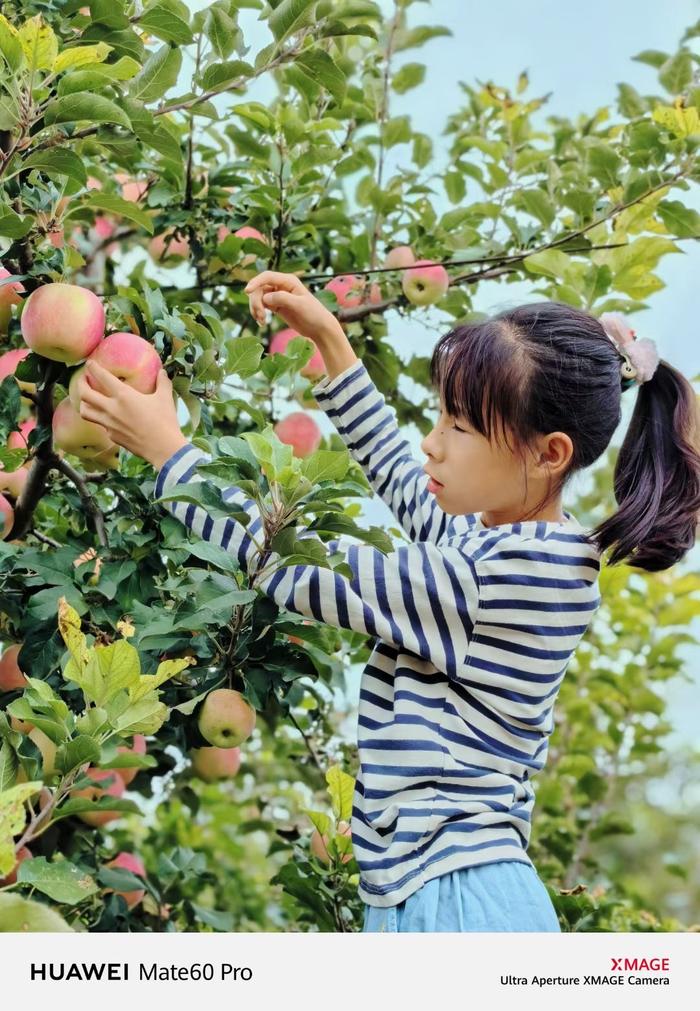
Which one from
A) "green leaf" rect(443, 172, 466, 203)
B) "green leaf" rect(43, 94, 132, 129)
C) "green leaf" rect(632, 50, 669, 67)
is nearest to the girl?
"green leaf" rect(43, 94, 132, 129)

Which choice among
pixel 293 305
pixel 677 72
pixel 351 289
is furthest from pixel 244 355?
pixel 677 72

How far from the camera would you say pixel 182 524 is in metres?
1.30

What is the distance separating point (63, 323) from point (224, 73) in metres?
0.41

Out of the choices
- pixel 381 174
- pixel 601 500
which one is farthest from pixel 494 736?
pixel 601 500

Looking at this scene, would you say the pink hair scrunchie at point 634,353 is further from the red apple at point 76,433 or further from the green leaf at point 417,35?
the green leaf at point 417,35

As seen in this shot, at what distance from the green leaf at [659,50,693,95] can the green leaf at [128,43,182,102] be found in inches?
40.8

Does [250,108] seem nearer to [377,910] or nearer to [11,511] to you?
[11,511]

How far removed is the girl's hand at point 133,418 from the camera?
1146 millimetres

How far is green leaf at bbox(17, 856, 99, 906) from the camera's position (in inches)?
39.5

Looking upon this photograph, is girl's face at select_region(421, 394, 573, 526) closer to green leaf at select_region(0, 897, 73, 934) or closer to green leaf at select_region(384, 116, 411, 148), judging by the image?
green leaf at select_region(0, 897, 73, 934)

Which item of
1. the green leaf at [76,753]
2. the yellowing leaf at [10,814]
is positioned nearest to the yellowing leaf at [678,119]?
the green leaf at [76,753]

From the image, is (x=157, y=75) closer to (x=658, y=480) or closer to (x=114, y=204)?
(x=114, y=204)

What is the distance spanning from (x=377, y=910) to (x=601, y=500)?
186cm

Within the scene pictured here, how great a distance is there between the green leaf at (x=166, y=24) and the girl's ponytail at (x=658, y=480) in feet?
2.23
